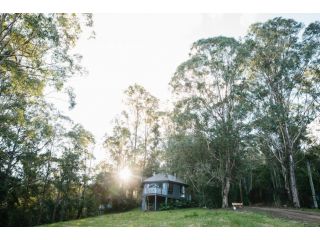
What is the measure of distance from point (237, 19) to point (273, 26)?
524 inches

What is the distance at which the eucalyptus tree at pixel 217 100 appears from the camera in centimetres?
2342

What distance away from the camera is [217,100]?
82.1 ft

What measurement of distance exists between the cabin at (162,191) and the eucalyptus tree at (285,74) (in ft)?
52.2

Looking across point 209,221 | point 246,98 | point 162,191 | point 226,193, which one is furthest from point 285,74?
point 162,191

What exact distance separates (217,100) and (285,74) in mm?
6451

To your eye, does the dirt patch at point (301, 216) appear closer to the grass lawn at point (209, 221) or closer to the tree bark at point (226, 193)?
the grass lawn at point (209, 221)

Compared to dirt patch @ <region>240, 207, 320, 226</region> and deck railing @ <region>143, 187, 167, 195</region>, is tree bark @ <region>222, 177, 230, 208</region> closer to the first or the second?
dirt patch @ <region>240, 207, 320, 226</region>

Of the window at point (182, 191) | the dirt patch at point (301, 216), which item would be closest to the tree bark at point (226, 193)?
the dirt patch at point (301, 216)

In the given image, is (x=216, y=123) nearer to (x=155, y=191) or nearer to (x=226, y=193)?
(x=226, y=193)

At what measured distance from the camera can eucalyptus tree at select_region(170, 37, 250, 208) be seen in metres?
23.4

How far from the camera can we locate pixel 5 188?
26.9 meters

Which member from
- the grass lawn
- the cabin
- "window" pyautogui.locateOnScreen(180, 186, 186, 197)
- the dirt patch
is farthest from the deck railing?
the dirt patch
